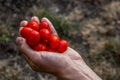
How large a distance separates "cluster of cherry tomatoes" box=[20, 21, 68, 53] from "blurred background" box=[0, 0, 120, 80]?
105cm

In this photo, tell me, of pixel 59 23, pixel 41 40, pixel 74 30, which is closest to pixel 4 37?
pixel 59 23

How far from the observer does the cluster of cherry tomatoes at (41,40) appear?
301 centimetres

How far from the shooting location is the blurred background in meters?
4.21

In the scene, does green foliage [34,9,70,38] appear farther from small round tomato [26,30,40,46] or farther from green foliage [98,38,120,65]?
small round tomato [26,30,40,46]

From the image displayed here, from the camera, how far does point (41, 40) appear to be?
3.10 meters

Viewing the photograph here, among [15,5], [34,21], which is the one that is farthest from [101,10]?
[34,21]

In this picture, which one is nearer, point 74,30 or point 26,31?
point 26,31

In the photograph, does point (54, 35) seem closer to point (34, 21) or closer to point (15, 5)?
point (34, 21)

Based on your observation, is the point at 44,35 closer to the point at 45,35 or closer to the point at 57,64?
the point at 45,35

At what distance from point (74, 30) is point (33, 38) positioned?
1823 millimetres

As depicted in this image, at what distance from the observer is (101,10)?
5176 mm

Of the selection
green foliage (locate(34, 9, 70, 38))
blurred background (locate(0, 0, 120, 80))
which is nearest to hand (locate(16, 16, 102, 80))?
blurred background (locate(0, 0, 120, 80))

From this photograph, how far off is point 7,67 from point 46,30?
118 cm

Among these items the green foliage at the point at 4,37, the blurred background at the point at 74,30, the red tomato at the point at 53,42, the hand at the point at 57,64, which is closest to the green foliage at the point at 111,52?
the blurred background at the point at 74,30
